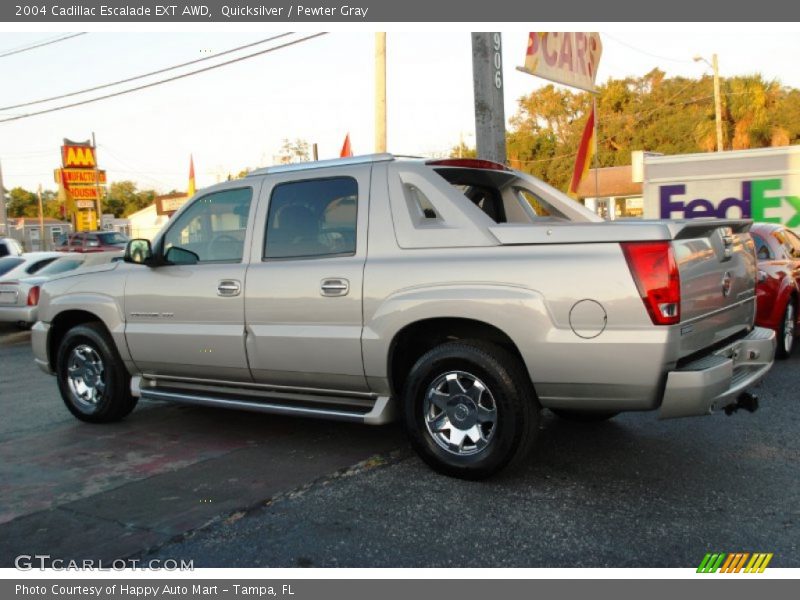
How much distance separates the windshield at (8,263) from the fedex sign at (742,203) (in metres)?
10.8

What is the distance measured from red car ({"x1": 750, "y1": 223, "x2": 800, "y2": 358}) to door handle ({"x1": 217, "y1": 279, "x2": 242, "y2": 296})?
5124mm

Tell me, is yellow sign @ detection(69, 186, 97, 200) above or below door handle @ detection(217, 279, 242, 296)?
above

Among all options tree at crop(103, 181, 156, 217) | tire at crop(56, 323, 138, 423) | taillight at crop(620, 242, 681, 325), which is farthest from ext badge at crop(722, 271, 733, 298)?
tree at crop(103, 181, 156, 217)

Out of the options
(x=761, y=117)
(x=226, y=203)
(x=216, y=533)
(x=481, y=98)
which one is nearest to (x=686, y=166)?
(x=481, y=98)

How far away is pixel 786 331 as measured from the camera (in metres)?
8.23

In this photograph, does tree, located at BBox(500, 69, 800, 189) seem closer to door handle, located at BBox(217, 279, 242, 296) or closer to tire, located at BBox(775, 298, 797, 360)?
tire, located at BBox(775, 298, 797, 360)

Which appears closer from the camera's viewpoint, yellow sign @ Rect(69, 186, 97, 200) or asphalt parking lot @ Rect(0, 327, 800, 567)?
asphalt parking lot @ Rect(0, 327, 800, 567)

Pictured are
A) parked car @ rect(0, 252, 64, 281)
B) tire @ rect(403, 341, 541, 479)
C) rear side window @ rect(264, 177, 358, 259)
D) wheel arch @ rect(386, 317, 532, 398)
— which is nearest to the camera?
tire @ rect(403, 341, 541, 479)

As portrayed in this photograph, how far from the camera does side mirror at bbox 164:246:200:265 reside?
18.8 feet

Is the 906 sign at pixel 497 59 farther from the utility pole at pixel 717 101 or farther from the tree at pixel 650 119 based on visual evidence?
the tree at pixel 650 119

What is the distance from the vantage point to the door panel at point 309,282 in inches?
193

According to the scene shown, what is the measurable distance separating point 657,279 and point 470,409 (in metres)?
1.30

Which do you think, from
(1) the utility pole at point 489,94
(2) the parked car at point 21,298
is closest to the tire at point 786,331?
(1) the utility pole at point 489,94

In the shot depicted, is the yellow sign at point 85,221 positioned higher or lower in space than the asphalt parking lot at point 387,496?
higher
